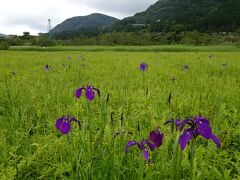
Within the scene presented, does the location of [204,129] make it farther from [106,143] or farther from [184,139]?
[106,143]

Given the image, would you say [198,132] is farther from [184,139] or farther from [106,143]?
[106,143]

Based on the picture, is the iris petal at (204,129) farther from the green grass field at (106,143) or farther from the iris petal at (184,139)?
the green grass field at (106,143)

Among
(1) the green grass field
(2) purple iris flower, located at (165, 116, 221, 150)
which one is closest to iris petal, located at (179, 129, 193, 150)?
(2) purple iris flower, located at (165, 116, 221, 150)

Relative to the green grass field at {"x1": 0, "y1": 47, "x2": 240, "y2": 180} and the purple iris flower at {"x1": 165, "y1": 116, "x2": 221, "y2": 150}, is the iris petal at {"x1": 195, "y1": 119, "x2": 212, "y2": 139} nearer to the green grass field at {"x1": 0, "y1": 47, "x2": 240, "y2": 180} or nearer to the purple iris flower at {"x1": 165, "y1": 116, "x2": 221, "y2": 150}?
the purple iris flower at {"x1": 165, "y1": 116, "x2": 221, "y2": 150}

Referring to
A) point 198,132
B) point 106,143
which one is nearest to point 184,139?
point 198,132

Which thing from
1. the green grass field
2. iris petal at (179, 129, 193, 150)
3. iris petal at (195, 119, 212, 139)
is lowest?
the green grass field

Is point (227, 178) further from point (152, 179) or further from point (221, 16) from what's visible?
point (221, 16)

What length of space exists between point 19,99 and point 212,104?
2.97 meters

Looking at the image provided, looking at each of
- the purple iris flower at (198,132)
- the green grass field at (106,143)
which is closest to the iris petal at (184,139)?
the purple iris flower at (198,132)

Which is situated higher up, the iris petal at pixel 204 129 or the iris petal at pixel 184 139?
the iris petal at pixel 204 129

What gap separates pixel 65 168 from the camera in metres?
2.19

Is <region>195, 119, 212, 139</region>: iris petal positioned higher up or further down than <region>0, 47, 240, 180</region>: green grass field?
higher up

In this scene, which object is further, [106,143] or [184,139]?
[106,143]

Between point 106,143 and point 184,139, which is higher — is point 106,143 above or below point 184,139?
below
